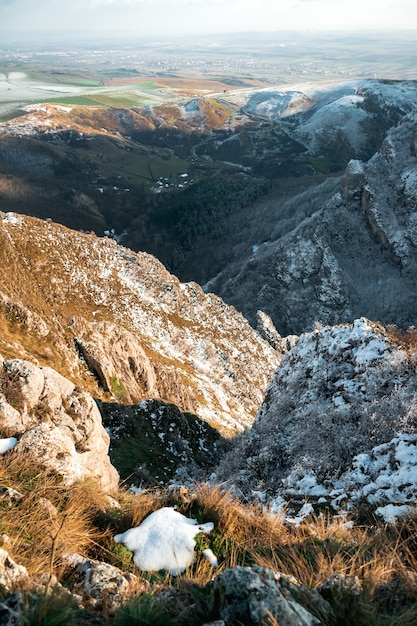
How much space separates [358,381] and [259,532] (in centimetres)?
1484

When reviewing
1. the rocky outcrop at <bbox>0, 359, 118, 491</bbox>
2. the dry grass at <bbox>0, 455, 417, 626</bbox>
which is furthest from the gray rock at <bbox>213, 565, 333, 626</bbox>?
the rocky outcrop at <bbox>0, 359, 118, 491</bbox>

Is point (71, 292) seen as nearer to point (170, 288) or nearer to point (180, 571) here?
point (170, 288)

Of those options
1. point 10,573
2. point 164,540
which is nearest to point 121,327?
point 164,540

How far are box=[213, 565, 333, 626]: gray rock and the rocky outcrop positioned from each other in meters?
4.40

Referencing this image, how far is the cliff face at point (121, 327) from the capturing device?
2509cm

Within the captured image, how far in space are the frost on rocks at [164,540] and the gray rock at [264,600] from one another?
134 centimetres

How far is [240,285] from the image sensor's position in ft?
270

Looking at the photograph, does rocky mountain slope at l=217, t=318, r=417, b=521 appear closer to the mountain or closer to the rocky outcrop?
the rocky outcrop

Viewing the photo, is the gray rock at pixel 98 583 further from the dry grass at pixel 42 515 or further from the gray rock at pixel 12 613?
the gray rock at pixel 12 613

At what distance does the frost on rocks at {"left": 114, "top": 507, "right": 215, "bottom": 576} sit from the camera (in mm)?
5035

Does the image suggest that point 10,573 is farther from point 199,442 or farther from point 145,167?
point 145,167

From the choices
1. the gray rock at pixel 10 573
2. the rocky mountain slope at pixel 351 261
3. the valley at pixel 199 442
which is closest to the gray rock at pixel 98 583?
the valley at pixel 199 442

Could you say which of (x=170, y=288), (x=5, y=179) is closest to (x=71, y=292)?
(x=170, y=288)

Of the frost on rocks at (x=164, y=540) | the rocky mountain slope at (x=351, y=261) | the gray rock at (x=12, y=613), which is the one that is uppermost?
the gray rock at (x=12, y=613)
